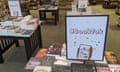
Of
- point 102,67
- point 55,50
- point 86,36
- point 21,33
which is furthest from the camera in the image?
point 21,33

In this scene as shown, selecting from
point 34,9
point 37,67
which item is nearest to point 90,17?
point 37,67

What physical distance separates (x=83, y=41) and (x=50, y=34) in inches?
157

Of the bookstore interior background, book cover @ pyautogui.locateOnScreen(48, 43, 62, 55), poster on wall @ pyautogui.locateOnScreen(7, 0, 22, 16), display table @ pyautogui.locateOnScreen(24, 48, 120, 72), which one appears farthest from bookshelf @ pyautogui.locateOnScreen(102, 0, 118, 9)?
display table @ pyautogui.locateOnScreen(24, 48, 120, 72)

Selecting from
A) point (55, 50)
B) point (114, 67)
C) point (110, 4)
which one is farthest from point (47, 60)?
point (110, 4)

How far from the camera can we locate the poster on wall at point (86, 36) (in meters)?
1.39

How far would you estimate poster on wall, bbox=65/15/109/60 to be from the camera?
139 cm

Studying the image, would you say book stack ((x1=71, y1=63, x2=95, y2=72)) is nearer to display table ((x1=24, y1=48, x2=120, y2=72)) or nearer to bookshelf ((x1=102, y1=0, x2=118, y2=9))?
display table ((x1=24, y1=48, x2=120, y2=72))

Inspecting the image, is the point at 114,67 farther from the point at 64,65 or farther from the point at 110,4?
the point at 110,4

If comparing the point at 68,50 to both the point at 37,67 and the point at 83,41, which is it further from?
the point at 37,67

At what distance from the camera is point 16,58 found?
3.79 metres

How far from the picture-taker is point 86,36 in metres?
1.46

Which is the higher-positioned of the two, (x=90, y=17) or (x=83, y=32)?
(x=90, y=17)

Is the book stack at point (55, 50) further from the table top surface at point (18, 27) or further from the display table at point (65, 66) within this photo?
the table top surface at point (18, 27)

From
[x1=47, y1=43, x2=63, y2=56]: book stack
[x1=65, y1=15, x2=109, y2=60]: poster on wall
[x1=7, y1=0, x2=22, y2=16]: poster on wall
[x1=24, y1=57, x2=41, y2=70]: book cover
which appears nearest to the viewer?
[x1=65, y1=15, x2=109, y2=60]: poster on wall
